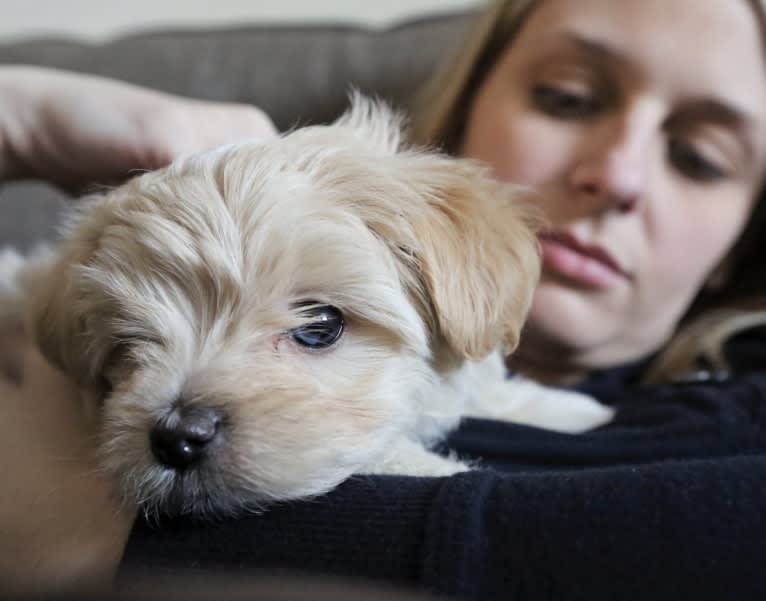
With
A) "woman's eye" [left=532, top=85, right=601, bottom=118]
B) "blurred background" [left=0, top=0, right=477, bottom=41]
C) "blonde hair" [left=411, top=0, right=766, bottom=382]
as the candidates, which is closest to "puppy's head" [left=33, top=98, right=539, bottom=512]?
"woman's eye" [left=532, top=85, right=601, bottom=118]

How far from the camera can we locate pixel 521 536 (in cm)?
89

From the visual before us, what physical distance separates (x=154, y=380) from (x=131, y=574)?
0.28 m

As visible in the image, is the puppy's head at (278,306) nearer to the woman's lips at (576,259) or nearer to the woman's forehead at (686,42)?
the woman's lips at (576,259)

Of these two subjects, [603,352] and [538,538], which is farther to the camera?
[603,352]

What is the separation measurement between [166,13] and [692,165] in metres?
2.58

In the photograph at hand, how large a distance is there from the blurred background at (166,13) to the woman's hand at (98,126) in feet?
5.66

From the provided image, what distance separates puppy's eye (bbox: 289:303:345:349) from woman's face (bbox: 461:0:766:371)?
27.0 inches

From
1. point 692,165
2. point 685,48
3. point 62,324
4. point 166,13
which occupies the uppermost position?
point 685,48

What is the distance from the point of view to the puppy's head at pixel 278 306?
3.39ft

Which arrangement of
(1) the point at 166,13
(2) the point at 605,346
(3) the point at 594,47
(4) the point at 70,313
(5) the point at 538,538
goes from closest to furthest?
1. (5) the point at 538,538
2. (4) the point at 70,313
3. (3) the point at 594,47
4. (2) the point at 605,346
5. (1) the point at 166,13

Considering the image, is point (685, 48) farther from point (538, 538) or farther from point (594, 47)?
point (538, 538)

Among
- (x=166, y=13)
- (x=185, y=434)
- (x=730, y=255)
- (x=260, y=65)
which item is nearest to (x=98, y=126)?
(x=185, y=434)

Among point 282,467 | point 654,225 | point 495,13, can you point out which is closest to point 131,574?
point 282,467

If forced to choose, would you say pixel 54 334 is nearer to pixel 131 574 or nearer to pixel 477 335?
pixel 131 574
